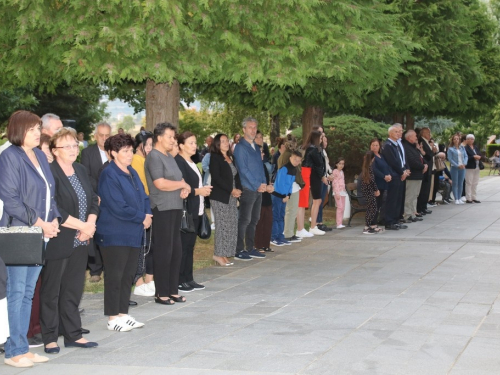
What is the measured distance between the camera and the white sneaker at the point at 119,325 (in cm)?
823

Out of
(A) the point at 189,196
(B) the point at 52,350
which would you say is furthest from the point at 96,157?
(B) the point at 52,350

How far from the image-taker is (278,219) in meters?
14.8

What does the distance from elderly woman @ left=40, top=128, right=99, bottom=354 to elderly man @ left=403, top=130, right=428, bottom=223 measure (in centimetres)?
1195

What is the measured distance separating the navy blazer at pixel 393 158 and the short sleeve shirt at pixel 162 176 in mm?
8626

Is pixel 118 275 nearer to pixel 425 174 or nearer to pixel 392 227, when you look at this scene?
pixel 392 227

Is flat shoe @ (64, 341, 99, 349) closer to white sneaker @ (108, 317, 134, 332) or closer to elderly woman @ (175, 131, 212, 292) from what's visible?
white sneaker @ (108, 317, 134, 332)

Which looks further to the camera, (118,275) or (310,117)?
(310,117)

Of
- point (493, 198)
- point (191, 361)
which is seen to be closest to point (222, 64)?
point (191, 361)

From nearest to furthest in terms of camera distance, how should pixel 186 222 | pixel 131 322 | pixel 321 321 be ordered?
pixel 131 322 → pixel 321 321 → pixel 186 222

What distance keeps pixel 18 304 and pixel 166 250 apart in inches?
102

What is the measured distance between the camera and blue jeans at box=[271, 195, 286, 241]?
1471 cm

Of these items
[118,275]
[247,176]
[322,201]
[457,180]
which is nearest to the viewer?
[118,275]

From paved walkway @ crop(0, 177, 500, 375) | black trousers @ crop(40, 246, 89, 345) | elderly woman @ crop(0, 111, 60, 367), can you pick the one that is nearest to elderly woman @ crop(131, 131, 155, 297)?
paved walkway @ crop(0, 177, 500, 375)

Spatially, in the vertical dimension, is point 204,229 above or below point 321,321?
above
